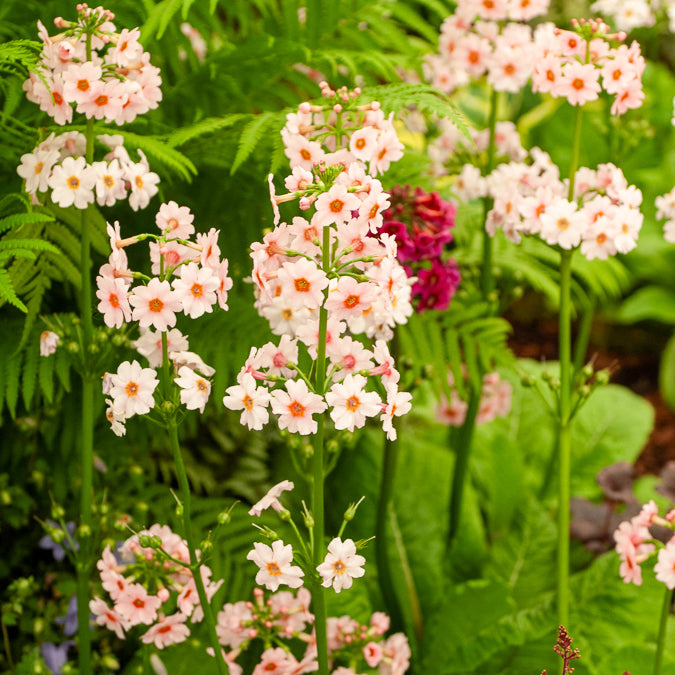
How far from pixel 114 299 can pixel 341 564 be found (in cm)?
54

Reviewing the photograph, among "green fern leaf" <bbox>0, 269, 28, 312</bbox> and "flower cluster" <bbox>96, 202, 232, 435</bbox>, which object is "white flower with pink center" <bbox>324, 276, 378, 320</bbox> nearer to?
"flower cluster" <bbox>96, 202, 232, 435</bbox>

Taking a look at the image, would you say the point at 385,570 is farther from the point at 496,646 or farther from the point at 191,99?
the point at 191,99

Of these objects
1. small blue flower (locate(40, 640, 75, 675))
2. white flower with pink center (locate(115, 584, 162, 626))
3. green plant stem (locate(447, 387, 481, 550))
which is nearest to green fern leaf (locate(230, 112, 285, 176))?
white flower with pink center (locate(115, 584, 162, 626))

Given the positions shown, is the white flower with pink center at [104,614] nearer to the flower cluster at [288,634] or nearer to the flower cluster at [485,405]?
the flower cluster at [288,634]

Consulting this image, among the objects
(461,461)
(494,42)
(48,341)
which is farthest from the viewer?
(461,461)

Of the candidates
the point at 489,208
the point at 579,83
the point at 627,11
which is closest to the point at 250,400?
the point at 579,83

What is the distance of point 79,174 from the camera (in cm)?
147

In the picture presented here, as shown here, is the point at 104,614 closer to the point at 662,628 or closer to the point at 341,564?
Result: the point at 341,564

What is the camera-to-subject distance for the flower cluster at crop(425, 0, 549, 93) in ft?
6.73

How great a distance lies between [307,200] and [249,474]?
1396mm

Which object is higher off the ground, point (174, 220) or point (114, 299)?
point (174, 220)

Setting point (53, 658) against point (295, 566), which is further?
point (53, 658)

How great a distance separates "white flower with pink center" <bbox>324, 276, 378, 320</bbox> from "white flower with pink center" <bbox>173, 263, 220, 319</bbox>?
177 mm

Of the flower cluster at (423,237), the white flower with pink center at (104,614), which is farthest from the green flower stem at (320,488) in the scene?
the flower cluster at (423,237)
